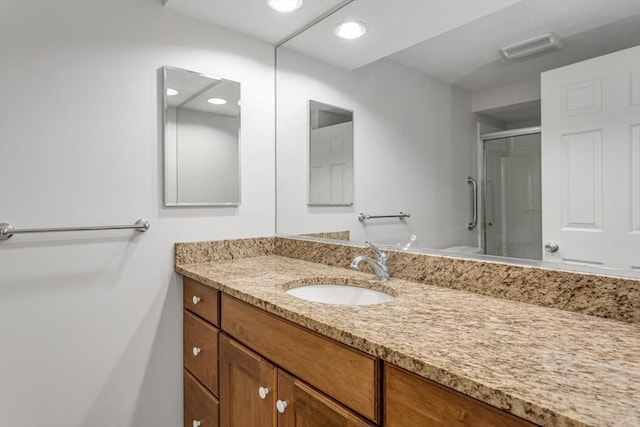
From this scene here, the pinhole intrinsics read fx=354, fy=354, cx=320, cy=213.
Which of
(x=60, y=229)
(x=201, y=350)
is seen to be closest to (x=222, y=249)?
(x=201, y=350)

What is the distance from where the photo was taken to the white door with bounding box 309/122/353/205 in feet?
5.51

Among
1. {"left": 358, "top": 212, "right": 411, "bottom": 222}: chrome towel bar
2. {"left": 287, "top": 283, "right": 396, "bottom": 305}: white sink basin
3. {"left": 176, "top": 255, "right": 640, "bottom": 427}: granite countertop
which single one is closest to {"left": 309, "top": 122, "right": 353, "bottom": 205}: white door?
{"left": 358, "top": 212, "right": 411, "bottom": 222}: chrome towel bar

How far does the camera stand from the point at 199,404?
1503mm

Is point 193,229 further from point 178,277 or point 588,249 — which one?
point 588,249

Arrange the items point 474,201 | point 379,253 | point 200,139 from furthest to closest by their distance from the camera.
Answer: point 200,139
point 379,253
point 474,201

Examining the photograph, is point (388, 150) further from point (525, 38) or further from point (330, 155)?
point (525, 38)

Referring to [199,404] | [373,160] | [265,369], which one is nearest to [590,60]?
[373,160]

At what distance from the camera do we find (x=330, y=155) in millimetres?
1800

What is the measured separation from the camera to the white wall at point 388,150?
1.20m

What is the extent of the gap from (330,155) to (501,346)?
4.17 ft

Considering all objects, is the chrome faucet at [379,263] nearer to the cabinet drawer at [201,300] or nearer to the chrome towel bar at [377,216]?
the chrome towel bar at [377,216]

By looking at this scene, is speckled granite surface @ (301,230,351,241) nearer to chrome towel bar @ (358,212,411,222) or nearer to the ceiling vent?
chrome towel bar @ (358,212,411,222)

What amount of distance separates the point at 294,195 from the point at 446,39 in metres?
1.06

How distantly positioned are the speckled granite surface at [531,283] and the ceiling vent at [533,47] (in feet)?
2.00
